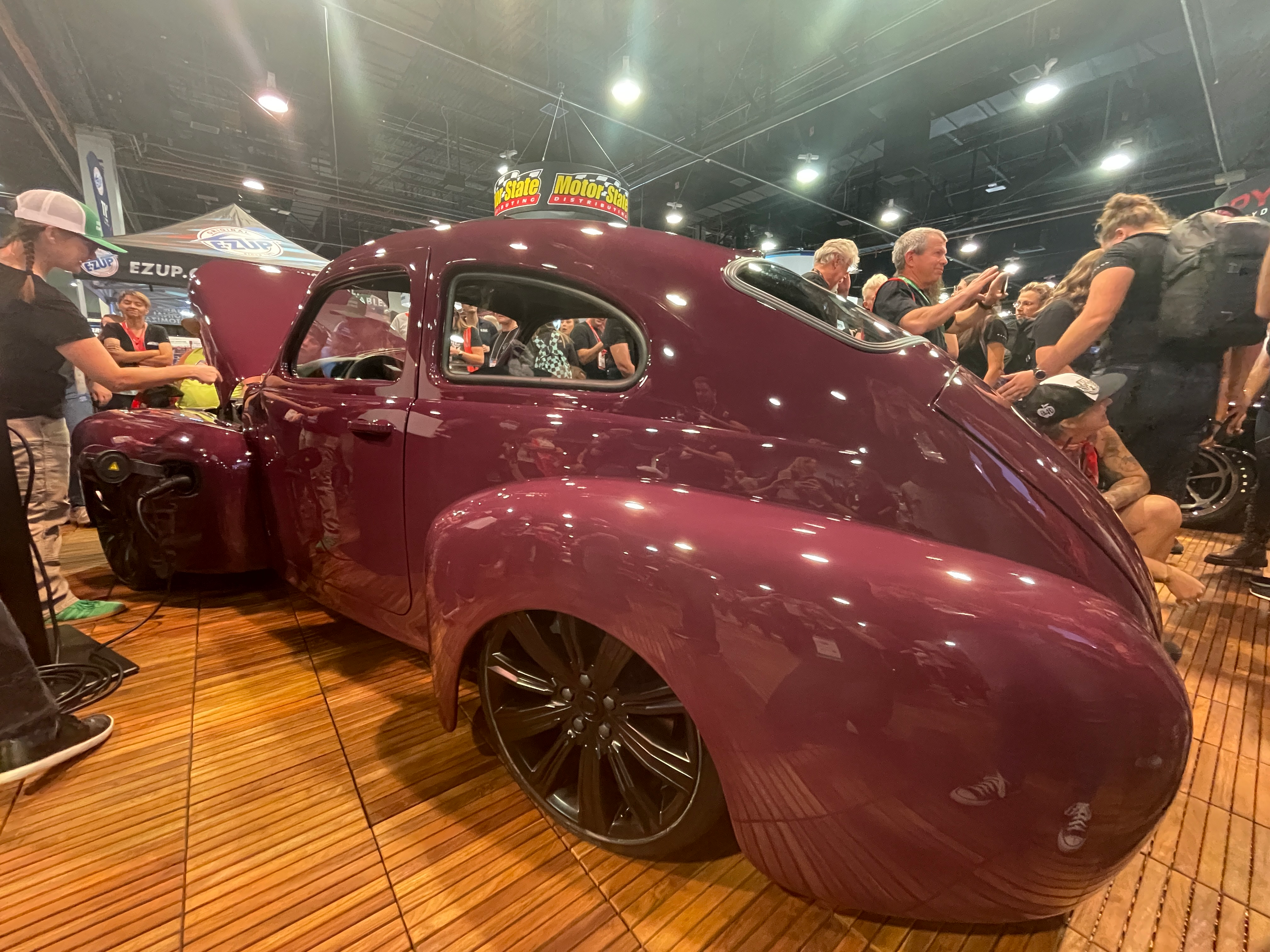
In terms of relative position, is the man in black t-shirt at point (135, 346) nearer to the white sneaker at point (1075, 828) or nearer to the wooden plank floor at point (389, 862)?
the wooden plank floor at point (389, 862)

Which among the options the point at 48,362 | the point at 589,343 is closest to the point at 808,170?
the point at 589,343

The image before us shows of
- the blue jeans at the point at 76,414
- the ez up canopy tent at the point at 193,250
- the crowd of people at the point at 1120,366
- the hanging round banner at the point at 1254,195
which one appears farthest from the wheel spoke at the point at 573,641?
the hanging round banner at the point at 1254,195

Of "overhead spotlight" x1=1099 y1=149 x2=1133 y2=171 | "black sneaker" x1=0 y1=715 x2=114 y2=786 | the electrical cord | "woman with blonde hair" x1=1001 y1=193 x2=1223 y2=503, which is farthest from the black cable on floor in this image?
"overhead spotlight" x1=1099 y1=149 x2=1133 y2=171

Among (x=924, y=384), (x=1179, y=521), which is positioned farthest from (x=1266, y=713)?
(x=924, y=384)

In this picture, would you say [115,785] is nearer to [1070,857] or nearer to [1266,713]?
[1070,857]

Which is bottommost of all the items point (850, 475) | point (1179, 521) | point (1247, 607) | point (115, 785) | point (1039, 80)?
point (1247, 607)

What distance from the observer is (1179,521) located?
7.20 ft

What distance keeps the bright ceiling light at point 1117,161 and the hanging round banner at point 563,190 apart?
8092 mm

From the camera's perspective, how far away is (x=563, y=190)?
18.4 feet

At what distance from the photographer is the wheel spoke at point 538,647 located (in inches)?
48.7

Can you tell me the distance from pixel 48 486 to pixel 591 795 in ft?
8.98

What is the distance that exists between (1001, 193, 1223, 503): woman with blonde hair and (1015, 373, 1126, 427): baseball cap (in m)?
0.15

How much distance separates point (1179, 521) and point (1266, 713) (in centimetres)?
72

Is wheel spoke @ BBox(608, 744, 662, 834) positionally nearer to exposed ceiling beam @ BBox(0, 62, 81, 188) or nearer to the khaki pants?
the khaki pants
